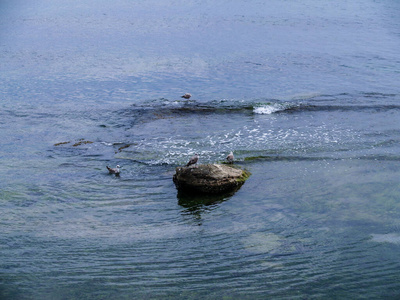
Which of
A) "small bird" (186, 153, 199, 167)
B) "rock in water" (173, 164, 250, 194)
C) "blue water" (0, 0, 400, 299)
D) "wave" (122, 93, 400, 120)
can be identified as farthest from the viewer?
"wave" (122, 93, 400, 120)

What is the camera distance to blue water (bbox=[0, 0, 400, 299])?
1133cm

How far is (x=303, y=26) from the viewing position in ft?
165

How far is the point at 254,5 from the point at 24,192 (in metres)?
54.6

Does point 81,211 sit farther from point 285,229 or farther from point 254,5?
point 254,5

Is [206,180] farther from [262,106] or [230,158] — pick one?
[262,106]

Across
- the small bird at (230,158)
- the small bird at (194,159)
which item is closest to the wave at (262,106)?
the small bird at (230,158)

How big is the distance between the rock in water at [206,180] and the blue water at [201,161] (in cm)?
39

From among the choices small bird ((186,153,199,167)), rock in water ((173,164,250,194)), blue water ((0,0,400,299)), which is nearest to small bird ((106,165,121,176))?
blue water ((0,0,400,299))

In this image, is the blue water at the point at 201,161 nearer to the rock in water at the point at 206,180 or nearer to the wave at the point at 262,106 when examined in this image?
the wave at the point at 262,106

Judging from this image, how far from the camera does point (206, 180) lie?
Result: 15.4 meters

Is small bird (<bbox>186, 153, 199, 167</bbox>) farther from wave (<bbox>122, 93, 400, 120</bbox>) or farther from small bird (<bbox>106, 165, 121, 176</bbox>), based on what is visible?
wave (<bbox>122, 93, 400, 120</bbox>)

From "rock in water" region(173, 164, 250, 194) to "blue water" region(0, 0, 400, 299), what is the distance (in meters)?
0.39

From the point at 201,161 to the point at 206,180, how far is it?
3151mm

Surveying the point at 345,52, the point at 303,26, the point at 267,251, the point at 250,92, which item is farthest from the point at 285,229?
the point at 303,26
